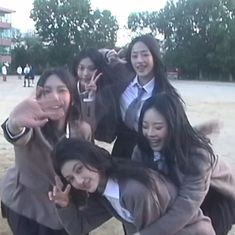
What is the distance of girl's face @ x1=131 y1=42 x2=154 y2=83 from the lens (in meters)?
3.24

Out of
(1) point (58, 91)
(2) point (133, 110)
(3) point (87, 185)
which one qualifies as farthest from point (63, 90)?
(2) point (133, 110)

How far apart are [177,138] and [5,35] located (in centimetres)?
7513

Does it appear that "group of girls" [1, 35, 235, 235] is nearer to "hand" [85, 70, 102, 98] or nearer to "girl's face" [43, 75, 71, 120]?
"girl's face" [43, 75, 71, 120]

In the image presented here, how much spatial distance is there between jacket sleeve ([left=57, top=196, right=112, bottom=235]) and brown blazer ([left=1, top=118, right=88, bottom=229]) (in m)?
0.21

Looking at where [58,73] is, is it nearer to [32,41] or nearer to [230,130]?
[230,130]

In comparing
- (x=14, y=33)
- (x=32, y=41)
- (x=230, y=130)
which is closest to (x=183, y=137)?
(x=230, y=130)

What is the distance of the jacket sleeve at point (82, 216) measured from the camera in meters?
2.47

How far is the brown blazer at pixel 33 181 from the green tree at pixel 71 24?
62.7 meters

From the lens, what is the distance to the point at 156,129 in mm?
2414

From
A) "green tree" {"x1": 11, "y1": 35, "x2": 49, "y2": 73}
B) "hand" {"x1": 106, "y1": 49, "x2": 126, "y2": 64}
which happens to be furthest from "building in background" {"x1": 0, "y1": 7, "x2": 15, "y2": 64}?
"hand" {"x1": 106, "y1": 49, "x2": 126, "y2": 64}

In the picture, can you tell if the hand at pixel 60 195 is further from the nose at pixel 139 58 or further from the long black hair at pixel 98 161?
the nose at pixel 139 58

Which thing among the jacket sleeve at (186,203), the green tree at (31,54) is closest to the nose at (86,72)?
the jacket sleeve at (186,203)

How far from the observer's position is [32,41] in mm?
67375

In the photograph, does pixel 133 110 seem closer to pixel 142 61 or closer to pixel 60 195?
pixel 142 61
